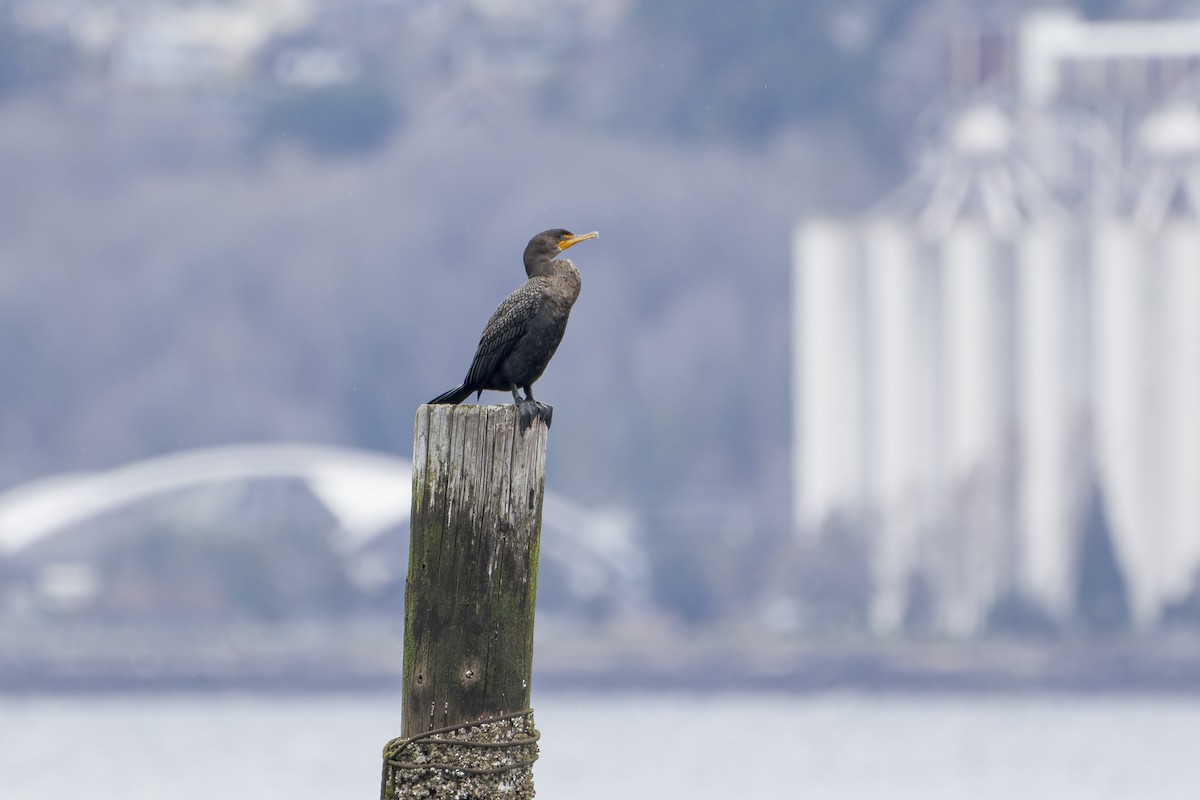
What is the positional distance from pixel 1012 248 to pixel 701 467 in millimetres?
22363

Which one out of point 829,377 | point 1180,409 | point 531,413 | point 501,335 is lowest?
point 531,413

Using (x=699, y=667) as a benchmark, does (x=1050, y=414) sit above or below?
above

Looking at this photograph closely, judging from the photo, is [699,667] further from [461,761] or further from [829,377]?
[461,761]

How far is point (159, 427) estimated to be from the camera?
141375 millimetres

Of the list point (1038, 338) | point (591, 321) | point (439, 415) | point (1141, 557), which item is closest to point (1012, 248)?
point (1038, 338)

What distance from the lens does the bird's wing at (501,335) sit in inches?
434

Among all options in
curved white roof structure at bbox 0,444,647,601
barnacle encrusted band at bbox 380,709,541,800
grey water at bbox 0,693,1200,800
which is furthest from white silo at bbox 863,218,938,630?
barnacle encrusted band at bbox 380,709,541,800

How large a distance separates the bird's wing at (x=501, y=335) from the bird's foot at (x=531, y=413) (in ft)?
3.86

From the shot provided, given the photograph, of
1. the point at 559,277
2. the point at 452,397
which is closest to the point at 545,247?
the point at 559,277

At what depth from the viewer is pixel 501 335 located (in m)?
11.0

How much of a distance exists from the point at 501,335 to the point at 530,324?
0.14 metres

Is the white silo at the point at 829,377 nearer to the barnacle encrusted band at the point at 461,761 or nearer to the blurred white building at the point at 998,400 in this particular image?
the blurred white building at the point at 998,400

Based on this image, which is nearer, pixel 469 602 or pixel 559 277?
pixel 469 602

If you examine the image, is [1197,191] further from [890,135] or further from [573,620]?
[573,620]
